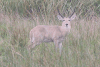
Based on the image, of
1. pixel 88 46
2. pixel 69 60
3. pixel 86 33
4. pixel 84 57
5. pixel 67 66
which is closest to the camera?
pixel 67 66

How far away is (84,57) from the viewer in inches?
130

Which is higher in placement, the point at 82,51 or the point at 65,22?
the point at 65,22

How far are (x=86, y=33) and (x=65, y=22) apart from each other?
2.76 ft

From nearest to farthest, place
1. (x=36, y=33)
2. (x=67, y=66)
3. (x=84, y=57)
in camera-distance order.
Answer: (x=67, y=66) → (x=84, y=57) → (x=36, y=33)

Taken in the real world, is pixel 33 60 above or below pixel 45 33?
below

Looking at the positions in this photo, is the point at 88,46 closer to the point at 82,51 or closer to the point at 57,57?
the point at 82,51

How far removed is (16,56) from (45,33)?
5.72 ft

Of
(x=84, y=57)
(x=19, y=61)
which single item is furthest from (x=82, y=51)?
(x=19, y=61)

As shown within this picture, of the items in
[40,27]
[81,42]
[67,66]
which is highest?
[40,27]

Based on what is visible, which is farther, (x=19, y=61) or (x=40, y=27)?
(x=40, y=27)

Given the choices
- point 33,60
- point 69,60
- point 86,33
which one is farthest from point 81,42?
point 33,60

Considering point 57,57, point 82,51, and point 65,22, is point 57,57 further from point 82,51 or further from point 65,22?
point 65,22

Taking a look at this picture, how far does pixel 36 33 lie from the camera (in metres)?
4.74

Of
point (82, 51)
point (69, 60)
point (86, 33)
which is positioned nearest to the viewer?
point (69, 60)
